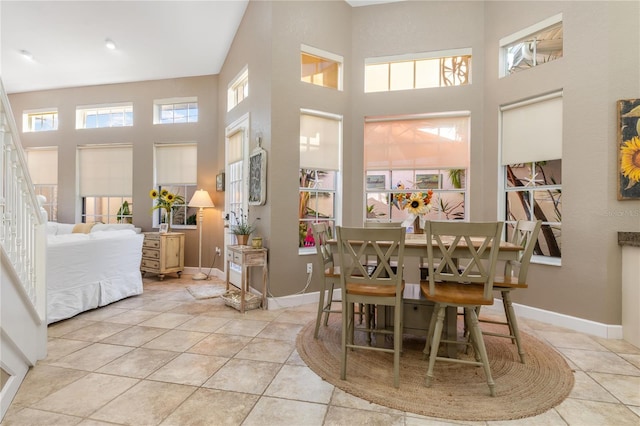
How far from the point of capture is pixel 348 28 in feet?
13.7

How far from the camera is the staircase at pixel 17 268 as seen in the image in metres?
1.82

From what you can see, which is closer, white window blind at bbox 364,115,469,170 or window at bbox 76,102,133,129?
white window blind at bbox 364,115,469,170

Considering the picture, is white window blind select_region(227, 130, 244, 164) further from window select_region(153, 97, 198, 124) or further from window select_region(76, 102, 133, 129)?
window select_region(76, 102, 133, 129)

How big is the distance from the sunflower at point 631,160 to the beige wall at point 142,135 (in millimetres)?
5179

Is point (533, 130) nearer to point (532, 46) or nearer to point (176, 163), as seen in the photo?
point (532, 46)

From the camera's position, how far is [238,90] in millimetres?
4914

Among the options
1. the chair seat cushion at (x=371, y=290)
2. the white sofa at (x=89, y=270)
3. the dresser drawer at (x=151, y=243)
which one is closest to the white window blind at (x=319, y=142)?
the chair seat cushion at (x=371, y=290)

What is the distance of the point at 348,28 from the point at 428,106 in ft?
4.90

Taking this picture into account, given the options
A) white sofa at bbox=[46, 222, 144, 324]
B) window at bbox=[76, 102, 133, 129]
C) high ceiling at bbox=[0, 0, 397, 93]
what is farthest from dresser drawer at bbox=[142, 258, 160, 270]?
high ceiling at bbox=[0, 0, 397, 93]

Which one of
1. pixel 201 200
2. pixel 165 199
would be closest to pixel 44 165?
pixel 165 199

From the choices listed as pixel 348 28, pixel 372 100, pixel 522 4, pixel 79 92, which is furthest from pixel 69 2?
pixel 522 4

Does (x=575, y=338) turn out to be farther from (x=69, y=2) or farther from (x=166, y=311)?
(x=69, y=2)

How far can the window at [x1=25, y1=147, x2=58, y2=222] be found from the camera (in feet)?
20.6

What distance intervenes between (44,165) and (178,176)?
9.86ft
